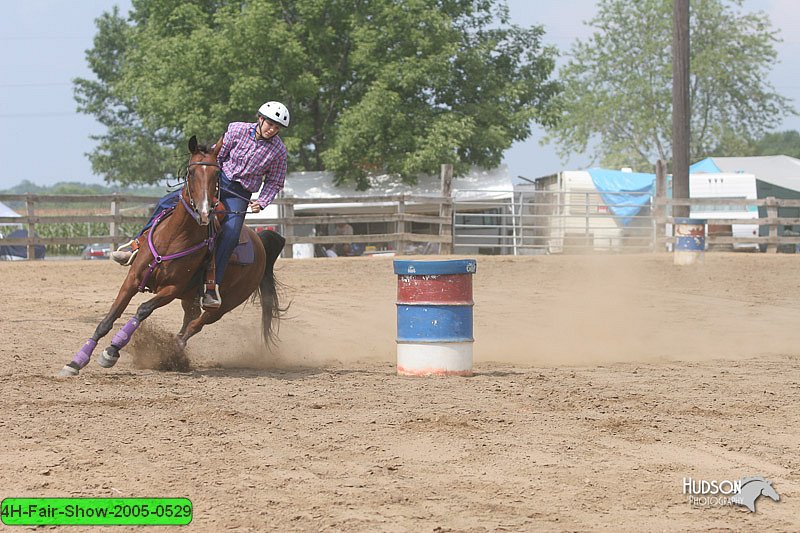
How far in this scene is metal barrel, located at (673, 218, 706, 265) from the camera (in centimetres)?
2286

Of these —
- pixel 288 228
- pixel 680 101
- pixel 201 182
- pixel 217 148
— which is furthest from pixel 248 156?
pixel 680 101

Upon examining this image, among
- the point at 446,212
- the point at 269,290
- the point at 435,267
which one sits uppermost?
the point at 446,212

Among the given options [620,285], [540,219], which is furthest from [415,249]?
[620,285]

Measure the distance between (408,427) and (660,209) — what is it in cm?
2345

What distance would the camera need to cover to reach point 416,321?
8820 millimetres

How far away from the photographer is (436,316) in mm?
8758

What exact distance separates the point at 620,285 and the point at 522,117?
1678 centimetres

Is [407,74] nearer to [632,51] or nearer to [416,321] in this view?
[416,321]

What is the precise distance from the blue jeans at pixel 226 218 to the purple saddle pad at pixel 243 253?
254 millimetres

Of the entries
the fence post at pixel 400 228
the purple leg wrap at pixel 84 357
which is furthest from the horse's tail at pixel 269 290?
the fence post at pixel 400 228

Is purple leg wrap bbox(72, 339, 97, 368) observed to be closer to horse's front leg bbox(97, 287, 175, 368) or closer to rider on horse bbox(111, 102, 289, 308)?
horse's front leg bbox(97, 287, 175, 368)

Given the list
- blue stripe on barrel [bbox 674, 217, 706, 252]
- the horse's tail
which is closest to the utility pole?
blue stripe on barrel [bbox 674, 217, 706, 252]

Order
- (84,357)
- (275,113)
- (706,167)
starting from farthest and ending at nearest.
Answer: (706,167)
(275,113)
(84,357)

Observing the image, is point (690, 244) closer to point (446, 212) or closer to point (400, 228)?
point (446, 212)
